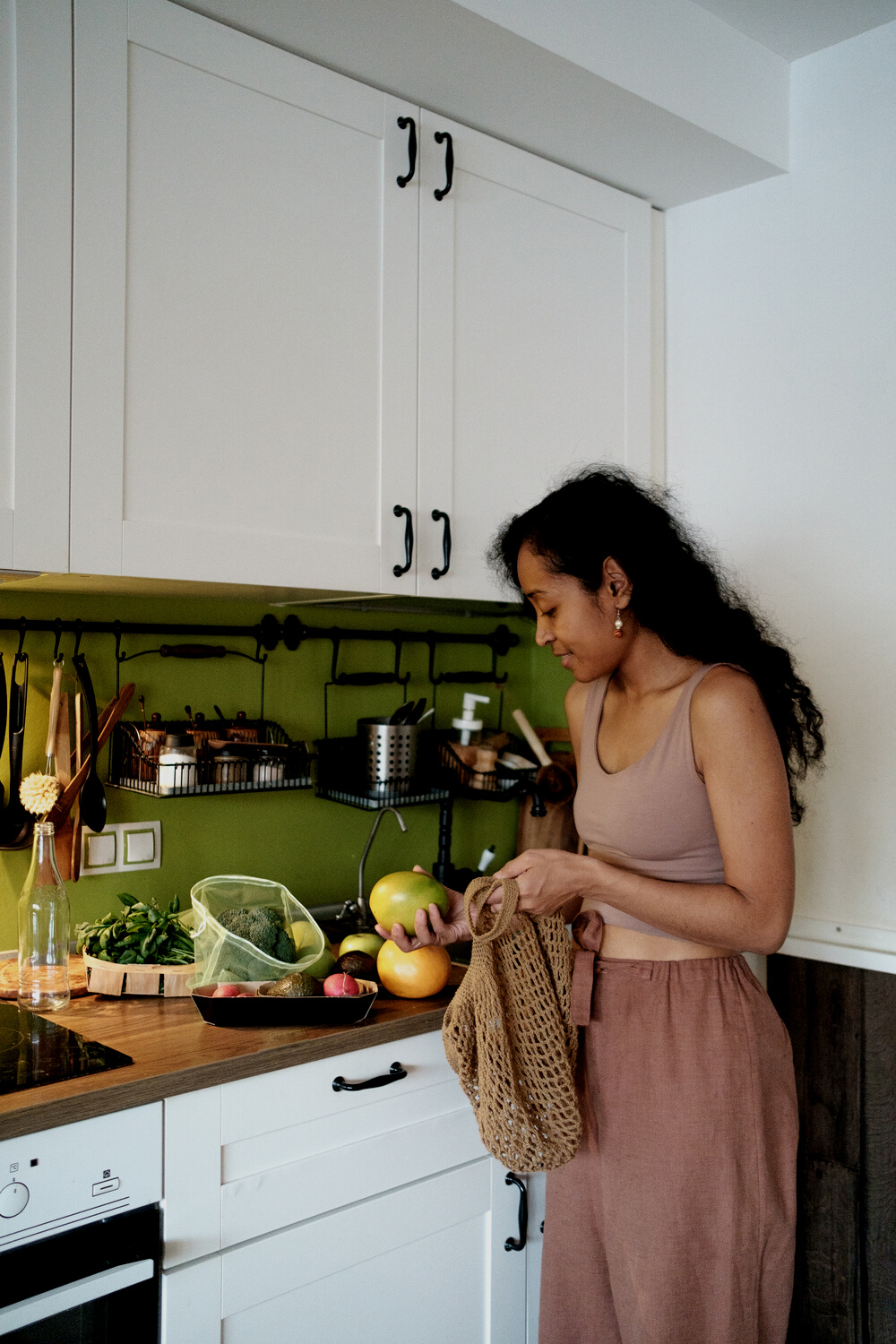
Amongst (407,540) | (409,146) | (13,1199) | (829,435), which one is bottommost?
(13,1199)

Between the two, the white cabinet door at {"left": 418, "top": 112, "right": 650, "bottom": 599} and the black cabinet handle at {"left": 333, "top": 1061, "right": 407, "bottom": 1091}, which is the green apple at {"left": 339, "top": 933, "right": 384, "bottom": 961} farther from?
the white cabinet door at {"left": 418, "top": 112, "right": 650, "bottom": 599}

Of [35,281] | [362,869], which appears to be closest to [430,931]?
[362,869]

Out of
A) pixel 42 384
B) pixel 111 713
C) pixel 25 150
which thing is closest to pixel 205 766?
pixel 111 713

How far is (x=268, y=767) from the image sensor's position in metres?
1.85

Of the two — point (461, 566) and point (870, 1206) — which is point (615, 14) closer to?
point (461, 566)

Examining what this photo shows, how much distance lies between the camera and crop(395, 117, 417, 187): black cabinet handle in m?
1.75

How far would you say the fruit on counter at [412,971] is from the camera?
1.67 meters

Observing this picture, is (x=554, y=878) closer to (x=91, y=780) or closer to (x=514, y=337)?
(x=91, y=780)

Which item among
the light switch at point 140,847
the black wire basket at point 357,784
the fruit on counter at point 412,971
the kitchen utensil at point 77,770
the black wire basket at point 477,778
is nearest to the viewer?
the fruit on counter at point 412,971

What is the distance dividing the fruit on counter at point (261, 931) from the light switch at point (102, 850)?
1.04ft

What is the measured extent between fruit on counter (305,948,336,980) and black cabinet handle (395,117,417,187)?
1238mm

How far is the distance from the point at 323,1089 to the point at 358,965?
0.22m

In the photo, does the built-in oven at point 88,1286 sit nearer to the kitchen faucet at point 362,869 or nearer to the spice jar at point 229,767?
the spice jar at point 229,767

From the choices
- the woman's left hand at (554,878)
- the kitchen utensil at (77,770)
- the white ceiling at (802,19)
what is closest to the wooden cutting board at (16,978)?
the kitchen utensil at (77,770)
